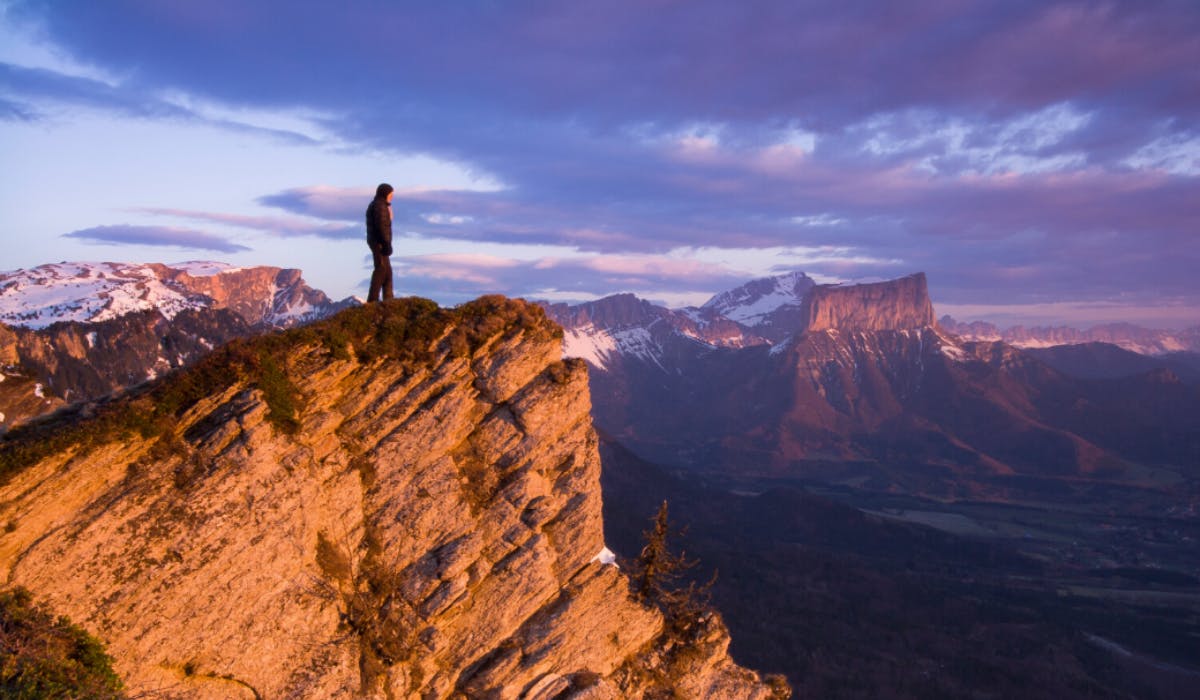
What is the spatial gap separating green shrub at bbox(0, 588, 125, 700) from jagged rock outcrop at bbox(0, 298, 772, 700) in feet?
1.51

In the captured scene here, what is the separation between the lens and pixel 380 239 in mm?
25734

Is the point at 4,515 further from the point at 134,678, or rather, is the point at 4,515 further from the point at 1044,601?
the point at 1044,601

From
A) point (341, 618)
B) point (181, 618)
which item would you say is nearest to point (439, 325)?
point (341, 618)

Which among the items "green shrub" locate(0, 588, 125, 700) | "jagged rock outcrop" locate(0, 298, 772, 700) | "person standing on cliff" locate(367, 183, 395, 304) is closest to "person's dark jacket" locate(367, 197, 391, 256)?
"person standing on cliff" locate(367, 183, 395, 304)

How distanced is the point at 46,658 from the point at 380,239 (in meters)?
16.2

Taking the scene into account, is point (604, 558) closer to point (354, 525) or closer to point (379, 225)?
point (354, 525)

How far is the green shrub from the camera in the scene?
14.4 meters

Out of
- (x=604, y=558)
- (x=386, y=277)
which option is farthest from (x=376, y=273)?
(x=604, y=558)

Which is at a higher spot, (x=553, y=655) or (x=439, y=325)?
(x=439, y=325)

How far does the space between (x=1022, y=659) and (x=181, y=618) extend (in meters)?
168

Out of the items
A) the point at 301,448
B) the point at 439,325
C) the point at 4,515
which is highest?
the point at 439,325

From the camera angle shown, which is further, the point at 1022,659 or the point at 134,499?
the point at 1022,659

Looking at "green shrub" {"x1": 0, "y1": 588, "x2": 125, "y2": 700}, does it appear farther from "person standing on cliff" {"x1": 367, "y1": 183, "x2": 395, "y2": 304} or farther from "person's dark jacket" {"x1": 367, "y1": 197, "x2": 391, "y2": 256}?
"person's dark jacket" {"x1": 367, "y1": 197, "x2": 391, "y2": 256}

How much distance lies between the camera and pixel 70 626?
16031mm
